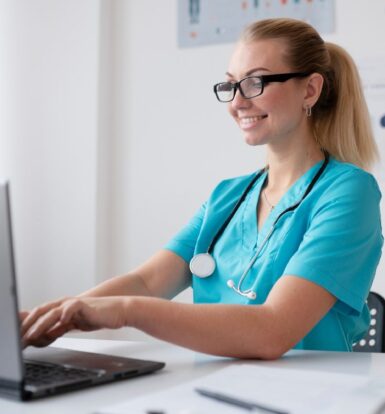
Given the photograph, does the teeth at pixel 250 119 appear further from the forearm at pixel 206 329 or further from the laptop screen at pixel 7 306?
the laptop screen at pixel 7 306

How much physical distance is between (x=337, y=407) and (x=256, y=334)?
0.32 metres

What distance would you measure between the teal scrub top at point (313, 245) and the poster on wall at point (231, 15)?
1098 millimetres

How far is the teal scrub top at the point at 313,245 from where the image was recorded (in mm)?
1219

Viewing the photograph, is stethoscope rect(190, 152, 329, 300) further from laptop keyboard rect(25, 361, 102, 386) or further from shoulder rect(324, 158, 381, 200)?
laptop keyboard rect(25, 361, 102, 386)

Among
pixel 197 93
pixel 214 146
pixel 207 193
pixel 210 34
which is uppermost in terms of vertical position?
pixel 210 34

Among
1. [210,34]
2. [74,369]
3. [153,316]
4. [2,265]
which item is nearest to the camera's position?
[2,265]

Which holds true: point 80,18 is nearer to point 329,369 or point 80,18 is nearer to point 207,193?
point 207,193

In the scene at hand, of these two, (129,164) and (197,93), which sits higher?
(197,93)

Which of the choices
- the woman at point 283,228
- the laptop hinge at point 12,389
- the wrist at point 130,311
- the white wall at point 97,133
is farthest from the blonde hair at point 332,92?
the white wall at point 97,133

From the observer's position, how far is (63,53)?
2781 mm

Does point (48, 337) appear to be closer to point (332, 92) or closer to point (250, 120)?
point (250, 120)

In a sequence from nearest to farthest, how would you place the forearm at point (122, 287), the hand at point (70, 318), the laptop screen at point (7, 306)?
the laptop screen at point (7, 306) → the hand at point (70, 318) → the forearm at point (122, 287)

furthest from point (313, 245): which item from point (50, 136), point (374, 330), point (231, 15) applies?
point (50, 136)

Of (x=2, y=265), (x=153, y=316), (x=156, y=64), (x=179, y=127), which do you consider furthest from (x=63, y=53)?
(x=2, y=265)
